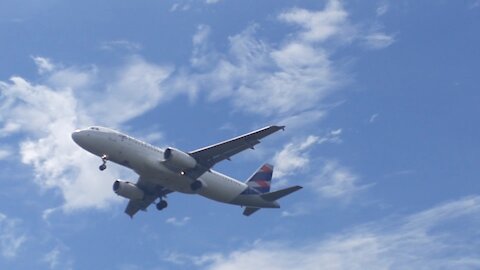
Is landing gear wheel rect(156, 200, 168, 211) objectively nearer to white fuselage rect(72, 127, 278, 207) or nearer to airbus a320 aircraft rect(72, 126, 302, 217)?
airbus a320 aircraft rect(72, 126, 302, 217)

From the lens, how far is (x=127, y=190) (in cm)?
8100

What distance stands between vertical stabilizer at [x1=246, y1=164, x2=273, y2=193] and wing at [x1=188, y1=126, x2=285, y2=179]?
27.6ft

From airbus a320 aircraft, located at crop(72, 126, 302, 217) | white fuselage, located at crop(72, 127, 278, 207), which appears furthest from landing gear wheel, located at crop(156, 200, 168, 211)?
white fuselage, located at crop(72, 127, 278, 207)

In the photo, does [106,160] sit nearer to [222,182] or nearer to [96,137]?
[96,137]

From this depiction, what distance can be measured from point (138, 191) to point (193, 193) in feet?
23.4

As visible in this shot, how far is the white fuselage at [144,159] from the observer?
71812 mm

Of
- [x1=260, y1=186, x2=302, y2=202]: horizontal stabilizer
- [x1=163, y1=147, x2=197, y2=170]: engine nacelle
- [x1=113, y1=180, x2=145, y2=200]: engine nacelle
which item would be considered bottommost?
[x1=260, y1=186, x2=302, y2=202]: horizontal stabilizer

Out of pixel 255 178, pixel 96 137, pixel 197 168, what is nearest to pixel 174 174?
pixel 197 168

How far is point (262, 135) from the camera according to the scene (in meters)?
70.3

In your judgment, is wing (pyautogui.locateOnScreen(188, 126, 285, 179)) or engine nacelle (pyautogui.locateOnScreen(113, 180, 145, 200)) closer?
wing (pyautogui.locateOnScreen(188, 126, 285, 179))

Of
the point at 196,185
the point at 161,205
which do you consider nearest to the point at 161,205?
the point at 161,205

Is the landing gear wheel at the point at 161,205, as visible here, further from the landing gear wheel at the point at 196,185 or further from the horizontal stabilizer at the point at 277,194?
the horizontal stabilizer at the point at 277,194

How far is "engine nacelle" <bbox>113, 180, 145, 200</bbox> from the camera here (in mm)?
80750

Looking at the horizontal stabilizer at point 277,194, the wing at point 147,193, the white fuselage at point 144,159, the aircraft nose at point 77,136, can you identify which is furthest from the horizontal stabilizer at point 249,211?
the aircraft nose at point 77,136
